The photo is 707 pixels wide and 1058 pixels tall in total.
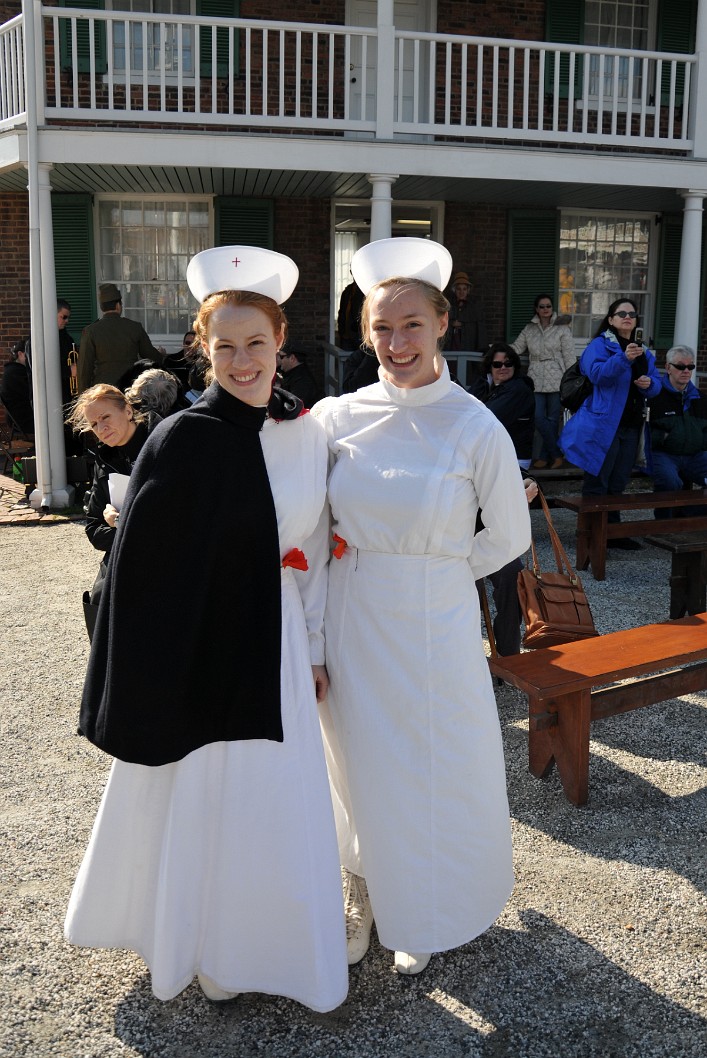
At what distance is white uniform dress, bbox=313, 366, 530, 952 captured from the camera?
230cm

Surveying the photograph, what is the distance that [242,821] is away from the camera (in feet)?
7.12

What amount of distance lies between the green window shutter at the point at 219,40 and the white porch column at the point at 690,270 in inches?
200

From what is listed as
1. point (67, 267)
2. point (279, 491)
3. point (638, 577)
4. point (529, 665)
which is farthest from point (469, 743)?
point (67, 267)

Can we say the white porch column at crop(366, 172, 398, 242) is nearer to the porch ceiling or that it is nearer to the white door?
the porch ceiling

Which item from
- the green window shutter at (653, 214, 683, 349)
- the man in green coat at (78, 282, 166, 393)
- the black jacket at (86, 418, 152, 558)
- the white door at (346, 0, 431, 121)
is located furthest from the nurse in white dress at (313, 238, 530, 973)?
the green window shutter at (653, 214, 683, 349)

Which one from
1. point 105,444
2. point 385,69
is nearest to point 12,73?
point 385,69

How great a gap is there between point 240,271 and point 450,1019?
6.03ft

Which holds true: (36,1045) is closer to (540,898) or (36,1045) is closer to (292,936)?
(292,936)

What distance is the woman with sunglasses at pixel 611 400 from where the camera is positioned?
270 inches

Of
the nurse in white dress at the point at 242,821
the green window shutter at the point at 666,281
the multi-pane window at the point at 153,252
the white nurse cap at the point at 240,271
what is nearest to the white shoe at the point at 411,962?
the nurse in white dress at the point at 242,821

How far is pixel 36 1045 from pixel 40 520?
6568 millimetres

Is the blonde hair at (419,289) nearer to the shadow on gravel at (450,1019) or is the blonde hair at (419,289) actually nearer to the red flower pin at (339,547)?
the red flower pin at (339,547)

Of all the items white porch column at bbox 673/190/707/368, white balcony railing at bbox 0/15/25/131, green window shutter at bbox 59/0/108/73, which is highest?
green window shutter at bbox 59/0/108/73

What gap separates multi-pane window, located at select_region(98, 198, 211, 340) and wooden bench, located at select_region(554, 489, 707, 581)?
6.18m
